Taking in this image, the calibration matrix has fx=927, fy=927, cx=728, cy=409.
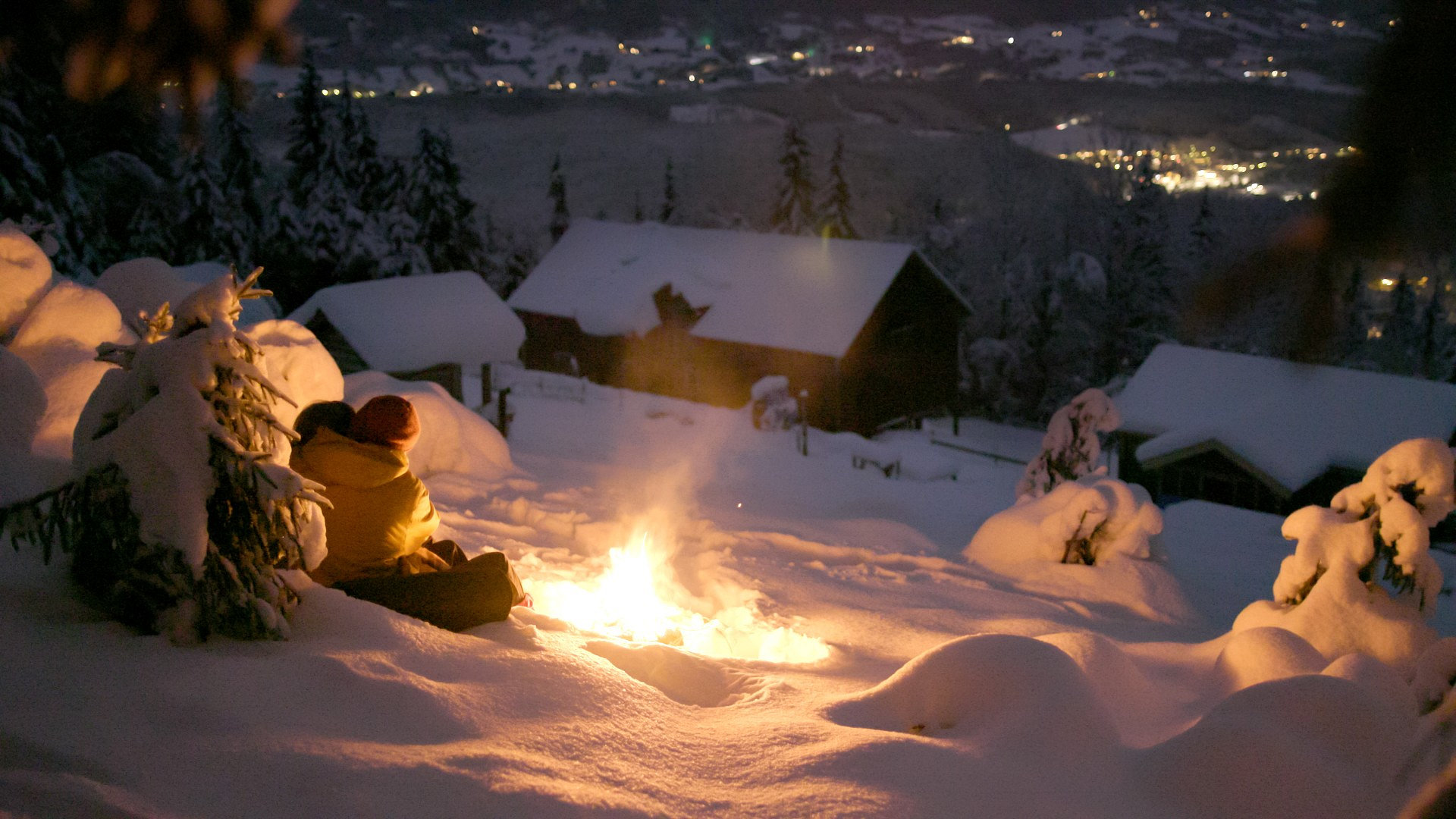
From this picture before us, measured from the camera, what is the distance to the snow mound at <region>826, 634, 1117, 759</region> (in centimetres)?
395

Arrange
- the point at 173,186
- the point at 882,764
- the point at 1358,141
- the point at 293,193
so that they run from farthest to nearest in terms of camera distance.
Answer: the point at 293,193 → the point at 173,186 → the point at 882,764 → the point at 1358,141

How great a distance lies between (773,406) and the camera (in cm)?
2616

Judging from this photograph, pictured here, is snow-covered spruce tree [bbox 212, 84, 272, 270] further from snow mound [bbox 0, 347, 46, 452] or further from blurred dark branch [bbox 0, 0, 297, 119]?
blurred dark branch [bbox 0, 0, 297, 119]

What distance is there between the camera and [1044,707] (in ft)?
13.1

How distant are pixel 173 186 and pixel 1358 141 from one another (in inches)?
1554

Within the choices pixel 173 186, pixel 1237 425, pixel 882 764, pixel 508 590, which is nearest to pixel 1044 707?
pixel 882 764

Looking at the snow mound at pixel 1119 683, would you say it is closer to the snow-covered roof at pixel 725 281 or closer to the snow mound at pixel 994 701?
the snow mound at pixel 994 701

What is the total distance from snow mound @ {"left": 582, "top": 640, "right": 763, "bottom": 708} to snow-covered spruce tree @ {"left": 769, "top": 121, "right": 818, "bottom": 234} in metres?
48.0

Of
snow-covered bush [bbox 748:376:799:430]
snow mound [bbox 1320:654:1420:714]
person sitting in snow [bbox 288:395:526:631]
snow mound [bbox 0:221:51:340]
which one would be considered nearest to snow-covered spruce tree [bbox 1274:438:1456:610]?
snow mound [bbox 1320:654:1420:714]

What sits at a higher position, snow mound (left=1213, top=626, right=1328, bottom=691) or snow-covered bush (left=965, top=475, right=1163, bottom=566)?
snow mound (left=1213, top=626, right=1328, bottom=691)

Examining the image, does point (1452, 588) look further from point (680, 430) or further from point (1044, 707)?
point (680, 430)

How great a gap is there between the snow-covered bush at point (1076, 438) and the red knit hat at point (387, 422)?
Result: 39.0ft

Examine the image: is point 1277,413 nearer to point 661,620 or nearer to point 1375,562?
point 1375,562

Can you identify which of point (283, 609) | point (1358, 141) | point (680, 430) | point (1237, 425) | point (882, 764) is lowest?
point (680, 430)
